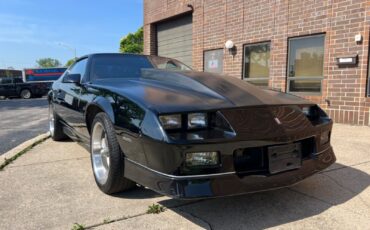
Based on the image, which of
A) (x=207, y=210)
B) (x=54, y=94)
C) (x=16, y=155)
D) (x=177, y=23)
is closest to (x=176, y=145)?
(x=207, y=210)

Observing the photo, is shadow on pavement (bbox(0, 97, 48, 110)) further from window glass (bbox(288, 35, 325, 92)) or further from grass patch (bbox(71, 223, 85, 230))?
grass patch (bbox(71, 223, 85, 230))

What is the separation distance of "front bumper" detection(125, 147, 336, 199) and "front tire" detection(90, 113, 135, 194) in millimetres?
132

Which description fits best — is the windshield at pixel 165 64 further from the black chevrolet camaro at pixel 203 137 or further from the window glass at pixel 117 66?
the black chevrolet camaro at pixel 203 137

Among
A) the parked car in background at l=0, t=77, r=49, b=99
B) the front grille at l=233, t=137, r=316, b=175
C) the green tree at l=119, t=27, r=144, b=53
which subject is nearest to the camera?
the front grille at l=233, t=137, r=316, b=175

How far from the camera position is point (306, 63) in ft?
25.1

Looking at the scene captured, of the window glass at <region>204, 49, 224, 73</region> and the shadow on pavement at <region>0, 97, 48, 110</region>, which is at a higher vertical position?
the window glass at <region>204, 49, 224, 73</region>

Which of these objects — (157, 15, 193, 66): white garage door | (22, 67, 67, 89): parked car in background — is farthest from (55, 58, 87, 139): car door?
(22, 67, 67, 89): parked car in background

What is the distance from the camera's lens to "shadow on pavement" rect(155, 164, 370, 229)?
250cm

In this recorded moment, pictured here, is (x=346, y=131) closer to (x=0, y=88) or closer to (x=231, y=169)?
(x=231, y=169)

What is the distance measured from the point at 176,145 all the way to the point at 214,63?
27.5 feet

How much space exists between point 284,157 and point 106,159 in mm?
1664

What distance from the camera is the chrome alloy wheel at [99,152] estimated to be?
10.4 ft

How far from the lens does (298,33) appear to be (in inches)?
301

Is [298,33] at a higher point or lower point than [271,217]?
higher
